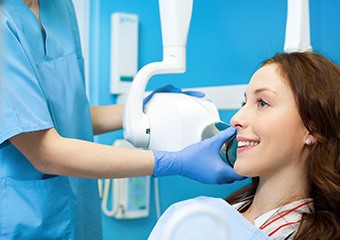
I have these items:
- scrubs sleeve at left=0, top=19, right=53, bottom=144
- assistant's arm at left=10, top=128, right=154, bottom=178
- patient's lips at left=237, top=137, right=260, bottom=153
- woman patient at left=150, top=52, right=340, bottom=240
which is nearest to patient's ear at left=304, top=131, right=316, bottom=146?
woman patient at left=150, top=52, right=340, bottom=240

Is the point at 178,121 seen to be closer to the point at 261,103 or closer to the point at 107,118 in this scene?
the point at 261,103

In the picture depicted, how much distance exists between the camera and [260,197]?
1.25 m

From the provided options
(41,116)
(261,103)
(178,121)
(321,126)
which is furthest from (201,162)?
(41,116)

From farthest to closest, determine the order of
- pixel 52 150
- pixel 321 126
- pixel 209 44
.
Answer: pixel 209 44 < pixel 52 150 < pixel 321 126

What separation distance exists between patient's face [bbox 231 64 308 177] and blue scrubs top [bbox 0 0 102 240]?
20.2 inches

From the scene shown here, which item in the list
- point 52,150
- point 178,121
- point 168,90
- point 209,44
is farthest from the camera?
point 209,44

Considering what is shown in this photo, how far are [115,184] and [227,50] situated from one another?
2.71ft

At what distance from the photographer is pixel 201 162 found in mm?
1297

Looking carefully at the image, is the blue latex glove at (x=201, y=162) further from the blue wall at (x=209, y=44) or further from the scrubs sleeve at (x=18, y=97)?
the blue wall at (x=209, y=44)

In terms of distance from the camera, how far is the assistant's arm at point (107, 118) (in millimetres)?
1710

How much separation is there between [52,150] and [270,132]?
1.82 ft

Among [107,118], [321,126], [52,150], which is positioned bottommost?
[107,118]

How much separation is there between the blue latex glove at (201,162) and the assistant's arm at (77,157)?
Answer: 0.04 metres

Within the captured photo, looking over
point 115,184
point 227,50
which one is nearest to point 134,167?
point 227,50
